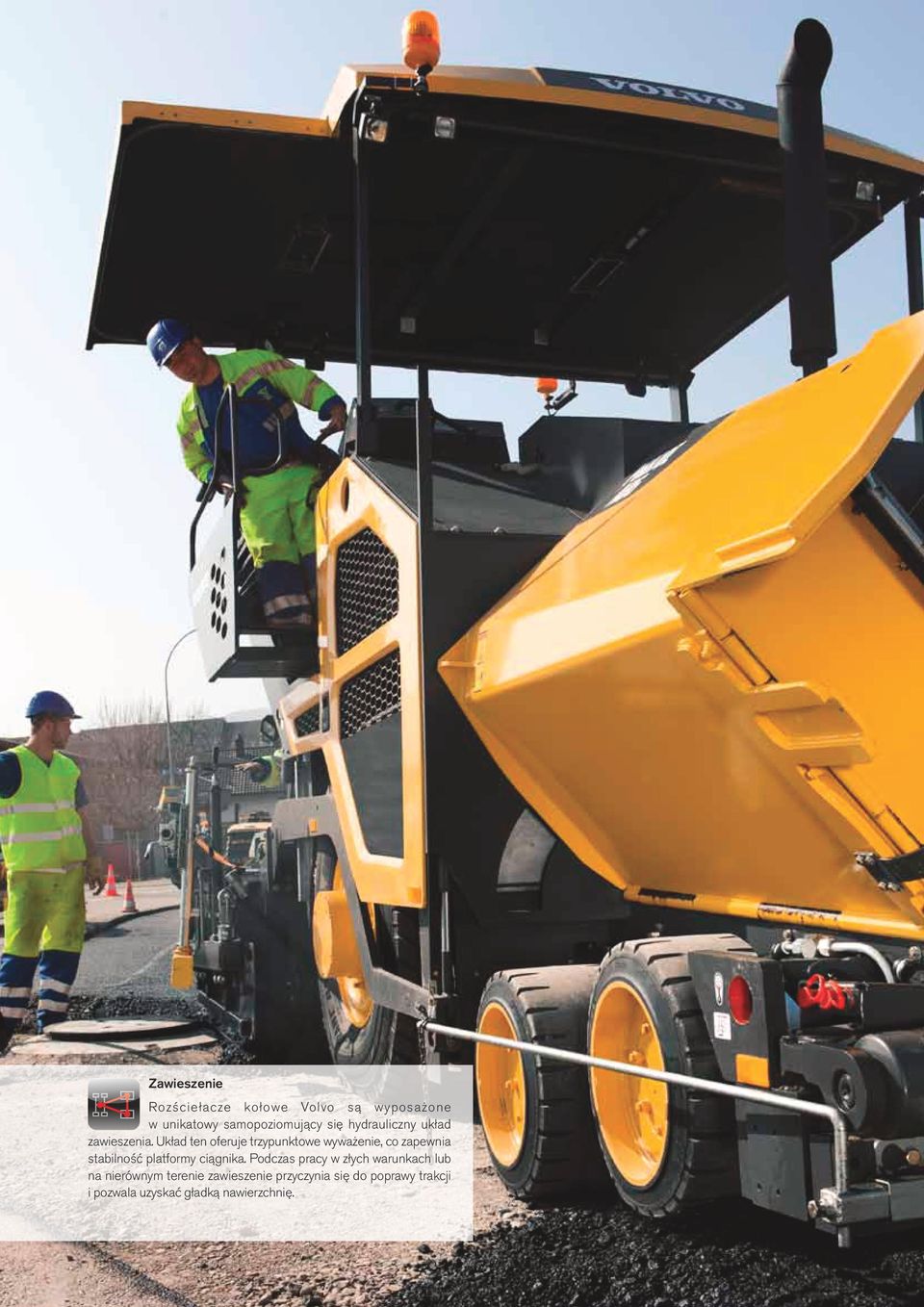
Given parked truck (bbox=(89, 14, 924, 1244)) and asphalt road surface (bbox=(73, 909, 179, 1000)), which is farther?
asphalt road surface (bbox=(73, 909, 179, 1000))

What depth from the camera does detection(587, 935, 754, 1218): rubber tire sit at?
8.50 ft

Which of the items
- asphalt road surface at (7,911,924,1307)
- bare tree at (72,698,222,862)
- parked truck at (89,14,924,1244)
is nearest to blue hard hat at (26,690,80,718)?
parked truck at (89,14,924,1244)

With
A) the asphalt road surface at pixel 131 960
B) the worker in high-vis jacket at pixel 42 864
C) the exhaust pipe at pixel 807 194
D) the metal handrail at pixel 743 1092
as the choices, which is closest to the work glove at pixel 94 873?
the worker in high-vis jacket at pixel 42 864

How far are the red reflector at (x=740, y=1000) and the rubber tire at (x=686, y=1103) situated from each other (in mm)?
139

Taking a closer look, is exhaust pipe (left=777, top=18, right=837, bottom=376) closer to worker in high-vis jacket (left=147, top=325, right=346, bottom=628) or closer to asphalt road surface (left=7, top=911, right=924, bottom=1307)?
asphalt road surface (left=7, top=911, right=924, bottom=1307)

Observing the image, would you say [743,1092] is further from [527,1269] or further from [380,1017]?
[380,1017]

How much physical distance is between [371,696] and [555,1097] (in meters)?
1.47

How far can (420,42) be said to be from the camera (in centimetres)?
354

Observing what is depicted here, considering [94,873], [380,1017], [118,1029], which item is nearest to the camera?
[380,1017]

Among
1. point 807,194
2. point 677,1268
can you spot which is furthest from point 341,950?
point 807,194

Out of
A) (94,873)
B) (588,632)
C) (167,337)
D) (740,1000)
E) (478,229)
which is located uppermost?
(478,229)

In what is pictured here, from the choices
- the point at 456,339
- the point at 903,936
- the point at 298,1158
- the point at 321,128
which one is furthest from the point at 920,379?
the point at 456,339

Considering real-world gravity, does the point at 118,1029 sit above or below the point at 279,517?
below

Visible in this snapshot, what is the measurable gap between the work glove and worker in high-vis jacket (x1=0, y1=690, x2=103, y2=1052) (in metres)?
0.24
